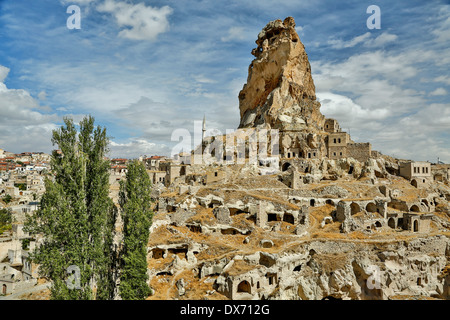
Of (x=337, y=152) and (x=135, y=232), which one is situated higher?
(x=337, y=152)

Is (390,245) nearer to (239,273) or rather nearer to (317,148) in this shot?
(239,273)

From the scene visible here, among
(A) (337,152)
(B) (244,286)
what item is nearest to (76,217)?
(B) (244,286)

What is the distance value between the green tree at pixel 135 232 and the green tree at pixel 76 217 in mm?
1280

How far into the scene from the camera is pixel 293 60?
64125mm

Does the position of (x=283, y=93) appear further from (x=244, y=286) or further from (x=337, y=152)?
(x=244, y=286)

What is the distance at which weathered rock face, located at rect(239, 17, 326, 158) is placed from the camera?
170ft

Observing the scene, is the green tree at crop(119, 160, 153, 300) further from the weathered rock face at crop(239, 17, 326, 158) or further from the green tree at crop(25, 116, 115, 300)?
the weathered rock face at crop(239, 17, 326, 158)

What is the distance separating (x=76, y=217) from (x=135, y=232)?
4524 mm

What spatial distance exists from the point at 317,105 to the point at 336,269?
146ft

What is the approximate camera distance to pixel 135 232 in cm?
1933

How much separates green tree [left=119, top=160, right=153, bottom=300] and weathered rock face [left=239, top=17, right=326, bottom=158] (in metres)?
34.0

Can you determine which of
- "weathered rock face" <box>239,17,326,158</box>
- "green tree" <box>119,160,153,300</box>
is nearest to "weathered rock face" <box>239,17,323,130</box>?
"weathered rock face" <box>239,17,326,158</box>

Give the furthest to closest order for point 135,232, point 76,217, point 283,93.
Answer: point 283,93, point 135,232, point 76,217

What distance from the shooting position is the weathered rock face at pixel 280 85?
189 feet
